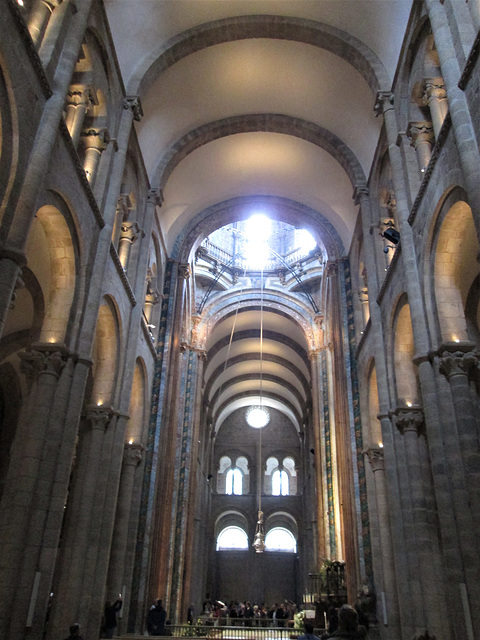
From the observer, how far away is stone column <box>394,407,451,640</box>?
A: 10.0 metres

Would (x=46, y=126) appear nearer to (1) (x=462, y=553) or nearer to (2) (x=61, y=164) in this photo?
(2) (x=61, y=164)

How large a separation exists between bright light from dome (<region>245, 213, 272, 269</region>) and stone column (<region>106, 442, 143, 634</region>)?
16.4 meters

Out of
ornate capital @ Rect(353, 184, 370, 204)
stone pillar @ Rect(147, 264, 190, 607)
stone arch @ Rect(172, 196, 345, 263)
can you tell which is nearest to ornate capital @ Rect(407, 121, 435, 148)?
ornate capital @ Rect(353, 184, 370, 204)

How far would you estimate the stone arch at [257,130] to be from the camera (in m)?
18.3

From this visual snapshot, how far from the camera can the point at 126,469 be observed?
51.7 ft

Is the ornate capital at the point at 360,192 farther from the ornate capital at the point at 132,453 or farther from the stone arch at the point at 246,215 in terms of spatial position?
the ornate capital at the point at 132,453

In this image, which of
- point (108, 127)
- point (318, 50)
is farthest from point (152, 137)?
point (318, 50)

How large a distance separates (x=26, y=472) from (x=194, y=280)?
1970 centimetres

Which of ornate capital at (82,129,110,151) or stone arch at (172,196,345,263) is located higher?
stone arch at (172,196,345,263)

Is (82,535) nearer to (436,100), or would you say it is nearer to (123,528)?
(123,528)

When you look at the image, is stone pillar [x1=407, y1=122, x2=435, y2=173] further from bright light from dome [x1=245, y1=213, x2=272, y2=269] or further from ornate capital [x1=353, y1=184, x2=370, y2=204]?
bright light from dome [x1=245, y1=213, x2=272, y2=269]

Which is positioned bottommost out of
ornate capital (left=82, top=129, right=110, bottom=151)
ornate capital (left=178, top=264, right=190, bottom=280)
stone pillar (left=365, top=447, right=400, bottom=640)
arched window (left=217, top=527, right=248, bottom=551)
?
stone pillar (left=365, top=447, right=400, bottom=640)

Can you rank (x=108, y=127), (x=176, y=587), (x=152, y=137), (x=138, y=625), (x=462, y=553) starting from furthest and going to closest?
1. (x=176, y=587)
2. (x=152, y=137)
3. (x=138, y=625)
4. (x=108, y=127)
5. (x=462, y=553)

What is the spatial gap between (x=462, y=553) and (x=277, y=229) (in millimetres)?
27308
